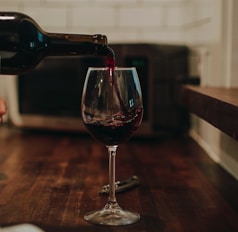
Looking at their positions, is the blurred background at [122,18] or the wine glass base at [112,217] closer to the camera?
the wine glass base at [112,217]

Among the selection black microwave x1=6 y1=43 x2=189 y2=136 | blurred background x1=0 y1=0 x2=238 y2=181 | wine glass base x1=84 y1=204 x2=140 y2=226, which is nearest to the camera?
wine glass base x1=84 y1=204 x2=140 y2=226

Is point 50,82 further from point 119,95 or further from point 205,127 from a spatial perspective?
point 119,95

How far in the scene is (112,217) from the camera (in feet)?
2.49

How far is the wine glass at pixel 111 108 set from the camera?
74 centimetres

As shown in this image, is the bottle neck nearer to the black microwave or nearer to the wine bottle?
the wine bottle

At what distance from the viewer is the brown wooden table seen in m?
0.75

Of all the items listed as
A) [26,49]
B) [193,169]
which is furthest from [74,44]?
[193,169]

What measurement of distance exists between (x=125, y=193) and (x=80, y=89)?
816mm

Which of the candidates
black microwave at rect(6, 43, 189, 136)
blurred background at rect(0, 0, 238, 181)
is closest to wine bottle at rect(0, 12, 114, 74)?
black microwave at rect(6, 43, 189, 136)

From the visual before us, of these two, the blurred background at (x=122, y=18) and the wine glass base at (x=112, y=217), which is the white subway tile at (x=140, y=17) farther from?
the wine glass base at (x=112, y=217)

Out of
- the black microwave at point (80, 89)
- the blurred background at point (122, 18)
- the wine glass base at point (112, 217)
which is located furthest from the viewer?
the blurred background at point (122, 18)

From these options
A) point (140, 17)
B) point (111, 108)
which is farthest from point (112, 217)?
point (140, 17)

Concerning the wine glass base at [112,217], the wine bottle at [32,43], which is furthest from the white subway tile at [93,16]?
the wine glass base at [112,217]

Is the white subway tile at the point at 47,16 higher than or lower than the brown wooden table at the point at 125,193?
higher
